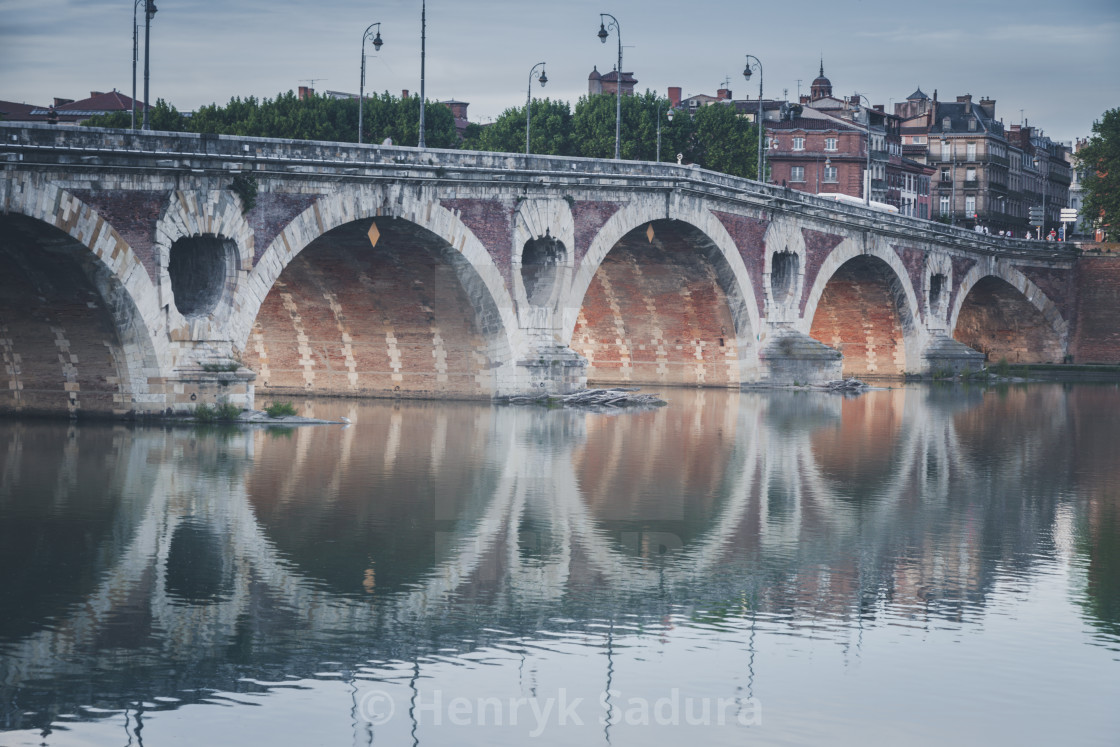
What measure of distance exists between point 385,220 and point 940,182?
8724cm

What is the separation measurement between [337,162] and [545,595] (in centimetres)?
2124

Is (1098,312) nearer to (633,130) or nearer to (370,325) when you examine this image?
(633,130)

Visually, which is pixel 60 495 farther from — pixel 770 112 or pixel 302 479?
pixel 770 112

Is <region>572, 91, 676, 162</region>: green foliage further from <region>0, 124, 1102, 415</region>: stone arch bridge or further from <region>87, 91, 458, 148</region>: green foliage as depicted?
<region>0, 124, 1102, 415</region>: stone arch bridge

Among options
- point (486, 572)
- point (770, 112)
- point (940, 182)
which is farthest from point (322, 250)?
point (940, 182)

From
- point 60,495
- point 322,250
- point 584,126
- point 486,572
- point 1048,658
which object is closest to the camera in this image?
point 1048,658

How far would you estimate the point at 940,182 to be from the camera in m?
117

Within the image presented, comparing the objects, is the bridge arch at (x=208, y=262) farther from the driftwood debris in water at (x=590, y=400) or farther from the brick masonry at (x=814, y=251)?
the brick masonry at (x=814, y=251)

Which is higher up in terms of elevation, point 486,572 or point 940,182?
point 940,182

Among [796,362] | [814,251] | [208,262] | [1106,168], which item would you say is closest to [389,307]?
[208,262]

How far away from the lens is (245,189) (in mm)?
33438

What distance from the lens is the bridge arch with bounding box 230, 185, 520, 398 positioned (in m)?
38.1

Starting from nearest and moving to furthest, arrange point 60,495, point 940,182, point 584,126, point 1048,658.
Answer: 1. point 1048,658
2. point 60,495
3. point 584,126
4. point 940,182

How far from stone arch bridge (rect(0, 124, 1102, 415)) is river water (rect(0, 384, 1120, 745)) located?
3.70 m
